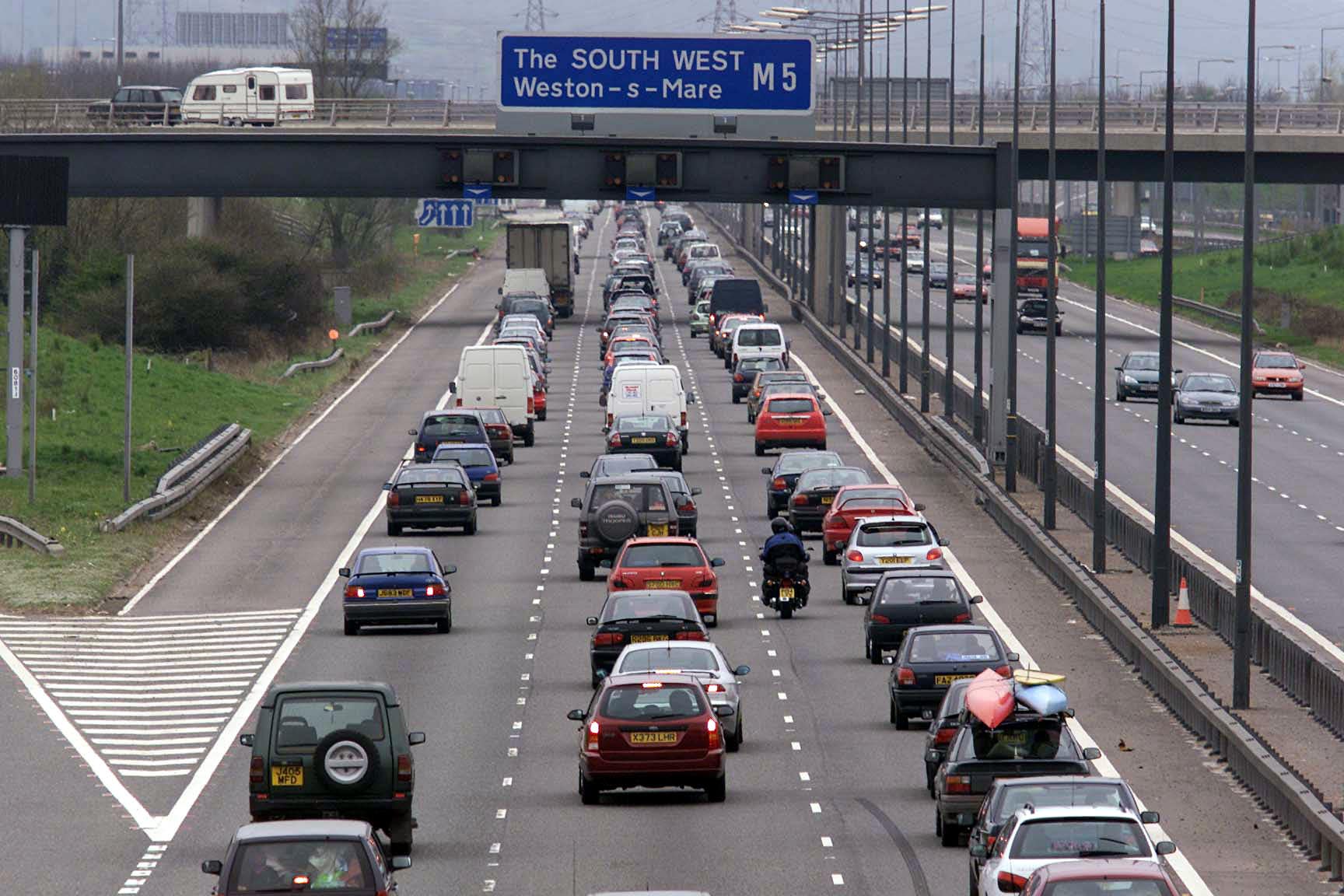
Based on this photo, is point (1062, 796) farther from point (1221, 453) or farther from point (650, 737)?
point (1221, 453)

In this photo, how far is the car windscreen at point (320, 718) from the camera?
843 inches

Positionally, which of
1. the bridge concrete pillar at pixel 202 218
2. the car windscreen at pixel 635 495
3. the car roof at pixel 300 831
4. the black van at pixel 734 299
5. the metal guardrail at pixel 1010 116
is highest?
the metal guardrail at pixel 1010 116

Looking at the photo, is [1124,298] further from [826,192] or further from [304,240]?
[826,192]

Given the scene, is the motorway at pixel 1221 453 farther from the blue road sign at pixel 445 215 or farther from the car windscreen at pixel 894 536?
the blue road sign at pixel 445 215

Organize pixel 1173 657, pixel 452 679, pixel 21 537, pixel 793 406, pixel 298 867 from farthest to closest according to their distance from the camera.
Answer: pixel 793 406
pixel 21 537
pixel 452 679
pixel 1173 657
pixel 298 867

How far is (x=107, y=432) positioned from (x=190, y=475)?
8536 mm

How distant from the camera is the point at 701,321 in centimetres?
9944

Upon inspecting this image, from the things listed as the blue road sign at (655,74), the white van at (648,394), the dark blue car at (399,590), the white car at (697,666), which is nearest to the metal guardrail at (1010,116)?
the blue road sign at (655,74)

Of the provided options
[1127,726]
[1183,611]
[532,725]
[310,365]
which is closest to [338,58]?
[310,365]

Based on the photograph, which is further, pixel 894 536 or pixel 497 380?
pixel 497 380

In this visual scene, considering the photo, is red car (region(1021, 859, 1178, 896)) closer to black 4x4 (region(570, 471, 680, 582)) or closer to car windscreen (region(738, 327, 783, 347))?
black 4x4 (region(570, 471, 680, 582))

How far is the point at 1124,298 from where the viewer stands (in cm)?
12612

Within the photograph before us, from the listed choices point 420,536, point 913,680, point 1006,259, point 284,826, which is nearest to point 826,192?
point 1006,259

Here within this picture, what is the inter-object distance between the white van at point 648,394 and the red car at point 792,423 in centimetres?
193
